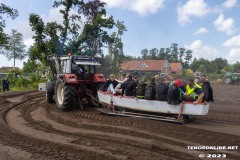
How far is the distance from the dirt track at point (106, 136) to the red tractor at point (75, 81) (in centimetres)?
82

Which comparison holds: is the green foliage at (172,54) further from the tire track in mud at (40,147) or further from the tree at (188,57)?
the tire track in mud at (40,147)

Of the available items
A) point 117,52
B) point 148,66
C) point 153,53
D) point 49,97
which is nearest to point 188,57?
point 153,53

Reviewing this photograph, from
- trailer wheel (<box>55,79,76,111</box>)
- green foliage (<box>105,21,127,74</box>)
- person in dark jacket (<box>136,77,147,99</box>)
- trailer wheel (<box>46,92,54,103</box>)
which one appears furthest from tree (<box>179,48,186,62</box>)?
person in dark jacket (<box>136,77,147,99</box>)

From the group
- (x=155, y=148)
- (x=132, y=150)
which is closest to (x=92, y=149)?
(x=132, y=150)

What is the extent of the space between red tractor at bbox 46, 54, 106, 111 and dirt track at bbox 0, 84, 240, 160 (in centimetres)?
82

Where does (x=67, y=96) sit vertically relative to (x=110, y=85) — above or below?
below

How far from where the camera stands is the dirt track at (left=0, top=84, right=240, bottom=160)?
5355 millimetres

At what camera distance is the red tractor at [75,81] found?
33.4 feet

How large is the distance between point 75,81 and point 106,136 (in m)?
3.93

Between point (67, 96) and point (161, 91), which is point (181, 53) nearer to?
point (67, 96)

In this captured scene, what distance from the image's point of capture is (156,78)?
943cm

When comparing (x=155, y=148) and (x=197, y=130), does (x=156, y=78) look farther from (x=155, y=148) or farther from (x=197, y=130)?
(x=155, y=148)

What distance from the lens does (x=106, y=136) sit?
670 cm

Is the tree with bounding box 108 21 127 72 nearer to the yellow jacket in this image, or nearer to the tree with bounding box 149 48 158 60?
the yellow jacket
